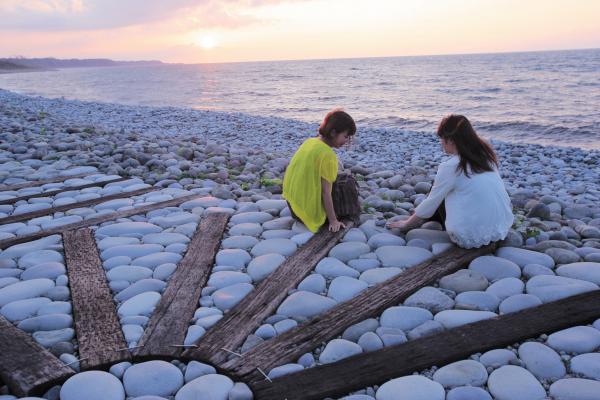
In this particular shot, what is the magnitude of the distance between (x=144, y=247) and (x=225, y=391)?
5.79 ft

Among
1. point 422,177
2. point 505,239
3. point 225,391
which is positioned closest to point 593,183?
point 422,177

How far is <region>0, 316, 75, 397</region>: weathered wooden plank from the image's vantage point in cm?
204

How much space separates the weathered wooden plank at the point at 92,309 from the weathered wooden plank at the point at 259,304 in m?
0.37

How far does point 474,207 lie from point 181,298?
1980mm

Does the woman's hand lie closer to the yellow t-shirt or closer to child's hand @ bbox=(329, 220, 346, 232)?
child's hand @ bbox=(329, 220, 346, 232)

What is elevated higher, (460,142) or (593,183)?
(460,142)

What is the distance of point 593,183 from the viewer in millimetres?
6359

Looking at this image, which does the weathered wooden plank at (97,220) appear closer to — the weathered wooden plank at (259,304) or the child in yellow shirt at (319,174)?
the child in yellow shirt at (319,174)

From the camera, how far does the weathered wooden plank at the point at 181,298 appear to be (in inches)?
91.8

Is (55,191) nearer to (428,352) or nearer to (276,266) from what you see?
(276,266)

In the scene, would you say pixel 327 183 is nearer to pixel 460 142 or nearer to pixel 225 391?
pixel 460 142

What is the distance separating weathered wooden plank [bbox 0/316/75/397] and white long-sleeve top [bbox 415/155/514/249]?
2446mm

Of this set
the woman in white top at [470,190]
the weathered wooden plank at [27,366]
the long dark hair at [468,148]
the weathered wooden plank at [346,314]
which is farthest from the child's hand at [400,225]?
the weathered wooden plank at [27,366]

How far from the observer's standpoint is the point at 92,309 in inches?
105
